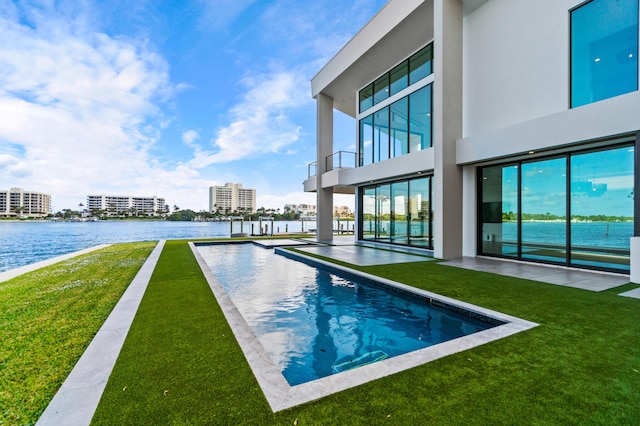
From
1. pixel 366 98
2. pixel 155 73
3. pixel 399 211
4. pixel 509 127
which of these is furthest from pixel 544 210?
pixel 155 73

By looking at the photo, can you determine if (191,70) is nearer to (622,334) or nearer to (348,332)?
(348,332)

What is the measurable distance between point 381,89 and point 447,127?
→ 18.6 ft

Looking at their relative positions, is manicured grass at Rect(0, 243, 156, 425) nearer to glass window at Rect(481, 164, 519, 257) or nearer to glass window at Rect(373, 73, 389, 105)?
glass window at Rect(481, 164, 519, 257)

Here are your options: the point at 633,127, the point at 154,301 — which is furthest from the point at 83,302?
the point at 633,127

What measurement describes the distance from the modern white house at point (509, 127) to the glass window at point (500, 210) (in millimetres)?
32

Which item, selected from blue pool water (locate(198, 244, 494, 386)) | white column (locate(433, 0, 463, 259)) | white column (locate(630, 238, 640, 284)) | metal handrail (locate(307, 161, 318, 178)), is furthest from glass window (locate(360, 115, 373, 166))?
white column (locate(630, 238, 640, 284))

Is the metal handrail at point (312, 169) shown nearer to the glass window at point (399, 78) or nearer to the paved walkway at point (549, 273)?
the glass window at point (399, 78)

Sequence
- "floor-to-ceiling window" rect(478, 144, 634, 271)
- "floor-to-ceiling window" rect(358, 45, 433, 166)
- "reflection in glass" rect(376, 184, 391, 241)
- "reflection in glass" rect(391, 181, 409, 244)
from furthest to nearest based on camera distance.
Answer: "reflection in glass" rect(376, 184, 391, 241) < "reflection in glass" rect(391, 181, 409, 244) < "floor-to-ceiling window" rect(358, 45, 433, 166) < "floor-to-ceiling window" rect(478, 144, 634, 271)

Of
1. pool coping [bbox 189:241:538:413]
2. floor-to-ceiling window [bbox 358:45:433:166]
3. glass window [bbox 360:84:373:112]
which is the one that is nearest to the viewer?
pool coping [bbox 189:241:538:413]

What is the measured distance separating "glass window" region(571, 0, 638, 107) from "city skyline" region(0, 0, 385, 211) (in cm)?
962

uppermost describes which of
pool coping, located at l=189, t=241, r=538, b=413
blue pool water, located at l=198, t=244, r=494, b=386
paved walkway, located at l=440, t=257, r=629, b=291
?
paved walkway, located at l=440, t=257, r=629, b=291

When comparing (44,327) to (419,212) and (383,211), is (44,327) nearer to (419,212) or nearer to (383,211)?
(419,212)

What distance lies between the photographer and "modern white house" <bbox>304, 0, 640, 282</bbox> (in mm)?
6531

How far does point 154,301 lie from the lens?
15.3 feet
